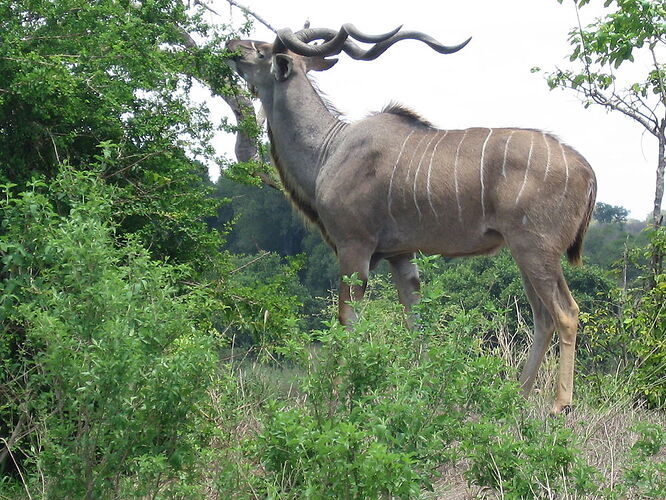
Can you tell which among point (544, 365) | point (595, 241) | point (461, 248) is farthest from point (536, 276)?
point (595, 241)

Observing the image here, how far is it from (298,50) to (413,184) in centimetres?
137

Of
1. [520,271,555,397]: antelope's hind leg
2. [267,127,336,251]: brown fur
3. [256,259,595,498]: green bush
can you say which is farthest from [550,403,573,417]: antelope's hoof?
[267,127,336,251]: brown fur

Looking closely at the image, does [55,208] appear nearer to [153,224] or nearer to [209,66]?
[153,224]

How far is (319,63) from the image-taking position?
698cm

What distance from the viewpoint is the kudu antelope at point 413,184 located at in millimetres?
5457

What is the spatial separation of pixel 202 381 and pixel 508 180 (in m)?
2.54

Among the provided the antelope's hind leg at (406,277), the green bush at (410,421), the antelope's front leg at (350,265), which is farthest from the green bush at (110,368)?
the antelope's hind leg at (406,277)

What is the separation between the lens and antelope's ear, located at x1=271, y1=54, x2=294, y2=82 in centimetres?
659

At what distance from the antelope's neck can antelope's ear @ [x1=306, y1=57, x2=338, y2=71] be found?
7.8 inches

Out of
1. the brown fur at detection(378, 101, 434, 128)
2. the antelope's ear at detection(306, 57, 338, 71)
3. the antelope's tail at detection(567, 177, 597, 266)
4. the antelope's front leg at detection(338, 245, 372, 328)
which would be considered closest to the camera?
the antelope's tail at detection(567, 177, 597, 266)

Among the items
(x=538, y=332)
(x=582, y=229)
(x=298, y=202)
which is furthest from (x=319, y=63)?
(x=538, y=332)

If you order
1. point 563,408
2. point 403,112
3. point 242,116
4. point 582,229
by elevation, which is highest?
point 403,112

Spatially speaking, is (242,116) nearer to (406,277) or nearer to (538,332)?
(406,277)

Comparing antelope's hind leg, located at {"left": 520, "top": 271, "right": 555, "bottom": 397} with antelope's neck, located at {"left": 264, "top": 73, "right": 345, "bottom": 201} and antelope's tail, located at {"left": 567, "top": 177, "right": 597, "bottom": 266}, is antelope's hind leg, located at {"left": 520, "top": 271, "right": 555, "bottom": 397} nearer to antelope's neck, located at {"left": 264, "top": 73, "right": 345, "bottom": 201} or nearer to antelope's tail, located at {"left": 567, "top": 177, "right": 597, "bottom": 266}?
antelope's tail, located at {"left": 567, "top": 177, "right": 597, "bottom": 266}
